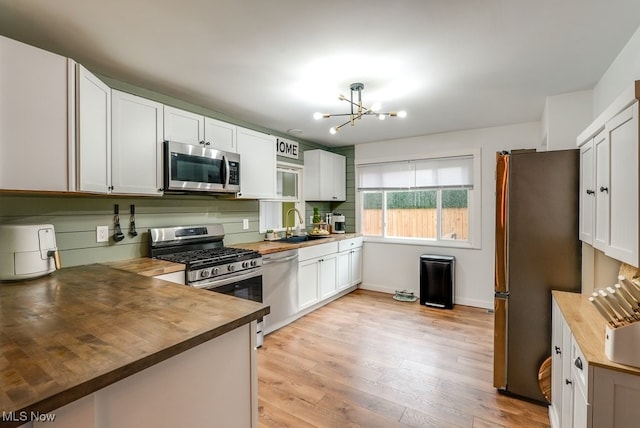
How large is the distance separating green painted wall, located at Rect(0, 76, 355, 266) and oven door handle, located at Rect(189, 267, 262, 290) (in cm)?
69

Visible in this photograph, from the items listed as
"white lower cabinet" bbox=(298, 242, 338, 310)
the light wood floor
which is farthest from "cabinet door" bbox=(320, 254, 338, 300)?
the light wood floor

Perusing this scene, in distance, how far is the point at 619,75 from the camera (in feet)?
6.88

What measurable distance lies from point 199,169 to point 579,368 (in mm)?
2878

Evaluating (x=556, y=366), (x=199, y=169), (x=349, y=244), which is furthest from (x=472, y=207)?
(x=199, y=169)

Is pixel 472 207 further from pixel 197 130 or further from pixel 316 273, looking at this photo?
pixel 197 130

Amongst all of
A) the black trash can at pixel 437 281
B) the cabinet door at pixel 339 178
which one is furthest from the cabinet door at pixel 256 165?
the black trash can at pixel 437 281

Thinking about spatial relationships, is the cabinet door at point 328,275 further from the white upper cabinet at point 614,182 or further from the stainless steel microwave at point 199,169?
the white upper cabinet at point 614,182

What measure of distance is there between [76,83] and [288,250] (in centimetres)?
230

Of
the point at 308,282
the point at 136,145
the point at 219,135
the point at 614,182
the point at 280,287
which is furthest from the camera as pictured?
the point at 308,282

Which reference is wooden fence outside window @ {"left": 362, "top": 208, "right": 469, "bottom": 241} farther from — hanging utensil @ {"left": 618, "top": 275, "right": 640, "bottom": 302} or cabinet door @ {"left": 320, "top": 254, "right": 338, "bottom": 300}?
hanging utensil @ {"left": 618, "top": 275, "right": 640, "bottom": 302}

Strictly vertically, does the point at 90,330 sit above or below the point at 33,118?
below

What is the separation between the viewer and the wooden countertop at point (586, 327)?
1.10 metres

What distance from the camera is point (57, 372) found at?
2.47ft

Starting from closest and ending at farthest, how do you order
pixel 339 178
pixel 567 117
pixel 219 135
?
pixel 567 117, pixel 219 135, pixel 339 178
